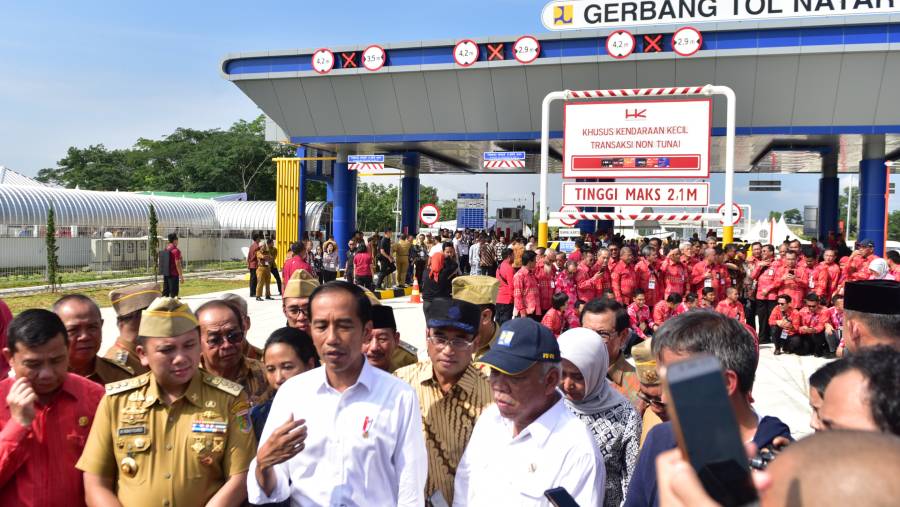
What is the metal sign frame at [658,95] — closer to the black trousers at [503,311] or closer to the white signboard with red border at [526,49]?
the black trousers at [503,311]

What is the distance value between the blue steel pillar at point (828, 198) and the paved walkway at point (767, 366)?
13.6 m

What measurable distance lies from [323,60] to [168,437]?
1850 cm

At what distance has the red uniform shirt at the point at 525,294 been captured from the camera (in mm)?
10188

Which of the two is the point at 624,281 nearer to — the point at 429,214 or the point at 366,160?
the point at 429,214

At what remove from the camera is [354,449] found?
8.13ft

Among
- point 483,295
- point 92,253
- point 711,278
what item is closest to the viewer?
point 483,295

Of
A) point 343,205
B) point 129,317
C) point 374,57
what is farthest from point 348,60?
point 129,317

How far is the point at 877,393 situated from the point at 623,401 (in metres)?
1.71

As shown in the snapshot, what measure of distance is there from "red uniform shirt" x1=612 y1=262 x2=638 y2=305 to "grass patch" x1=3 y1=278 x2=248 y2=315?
11.3 m

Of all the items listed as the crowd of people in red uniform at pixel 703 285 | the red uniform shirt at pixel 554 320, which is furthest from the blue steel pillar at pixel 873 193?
the red uniform shirt at pixel 554 320

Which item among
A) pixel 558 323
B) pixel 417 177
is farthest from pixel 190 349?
pixel 417 177

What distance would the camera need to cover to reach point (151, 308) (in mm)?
2857

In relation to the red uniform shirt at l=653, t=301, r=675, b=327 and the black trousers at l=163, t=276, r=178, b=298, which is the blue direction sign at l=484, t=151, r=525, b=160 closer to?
the red uniform shirt at l=653, t=301, r=675, b=327

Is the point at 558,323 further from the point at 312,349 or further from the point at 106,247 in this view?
the point at 106,247
